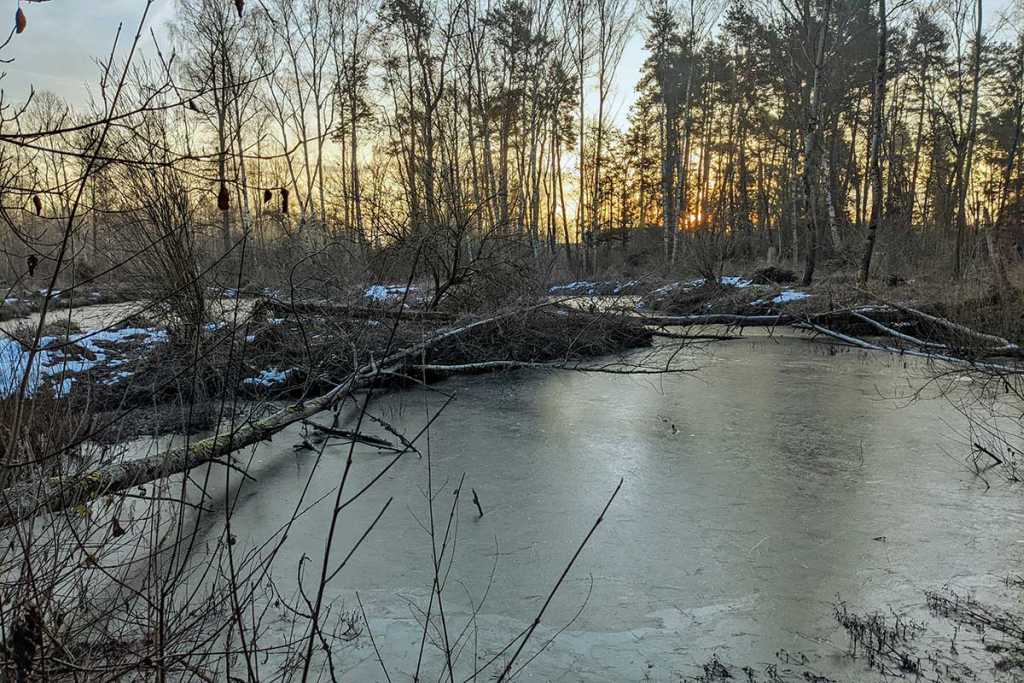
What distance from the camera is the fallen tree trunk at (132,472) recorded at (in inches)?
77.6

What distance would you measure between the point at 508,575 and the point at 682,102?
2172cm

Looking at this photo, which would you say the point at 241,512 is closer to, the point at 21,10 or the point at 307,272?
the point at 21,10

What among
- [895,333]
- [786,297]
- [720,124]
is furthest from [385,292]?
[720,124]

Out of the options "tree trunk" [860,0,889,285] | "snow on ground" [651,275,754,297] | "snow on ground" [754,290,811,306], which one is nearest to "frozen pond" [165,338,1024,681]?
"snow on ground" [754,290,811,306]

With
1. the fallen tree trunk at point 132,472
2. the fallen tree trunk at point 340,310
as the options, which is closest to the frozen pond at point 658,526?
the fallen tree trunk at point 132,472

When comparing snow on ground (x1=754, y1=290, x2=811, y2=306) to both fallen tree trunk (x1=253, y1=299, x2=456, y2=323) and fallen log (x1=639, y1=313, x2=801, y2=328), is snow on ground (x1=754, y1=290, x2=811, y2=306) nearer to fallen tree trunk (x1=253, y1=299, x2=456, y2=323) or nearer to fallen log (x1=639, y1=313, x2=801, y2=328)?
fallen log (x1=639, y1=313, x2=801, y2=328)

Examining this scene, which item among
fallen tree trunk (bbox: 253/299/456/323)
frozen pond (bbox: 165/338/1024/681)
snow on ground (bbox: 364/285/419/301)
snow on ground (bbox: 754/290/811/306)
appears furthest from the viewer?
snow on ground (bbox: 754/290/811/306)

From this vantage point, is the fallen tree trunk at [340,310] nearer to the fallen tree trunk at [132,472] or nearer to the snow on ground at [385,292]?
the snow on ground at [385,292]

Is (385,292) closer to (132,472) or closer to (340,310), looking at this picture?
(340,310)

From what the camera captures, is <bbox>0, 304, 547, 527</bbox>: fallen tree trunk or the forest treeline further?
the forest treeline

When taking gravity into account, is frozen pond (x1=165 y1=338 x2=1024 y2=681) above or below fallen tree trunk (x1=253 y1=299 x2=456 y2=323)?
below

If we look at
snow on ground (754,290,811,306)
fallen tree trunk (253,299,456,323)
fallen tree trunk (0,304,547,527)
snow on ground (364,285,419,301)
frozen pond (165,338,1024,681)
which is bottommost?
frozen pond (165,338,1024,681)

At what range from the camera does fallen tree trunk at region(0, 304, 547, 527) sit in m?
1.97

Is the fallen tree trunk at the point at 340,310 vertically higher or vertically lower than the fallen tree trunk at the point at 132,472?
higher
